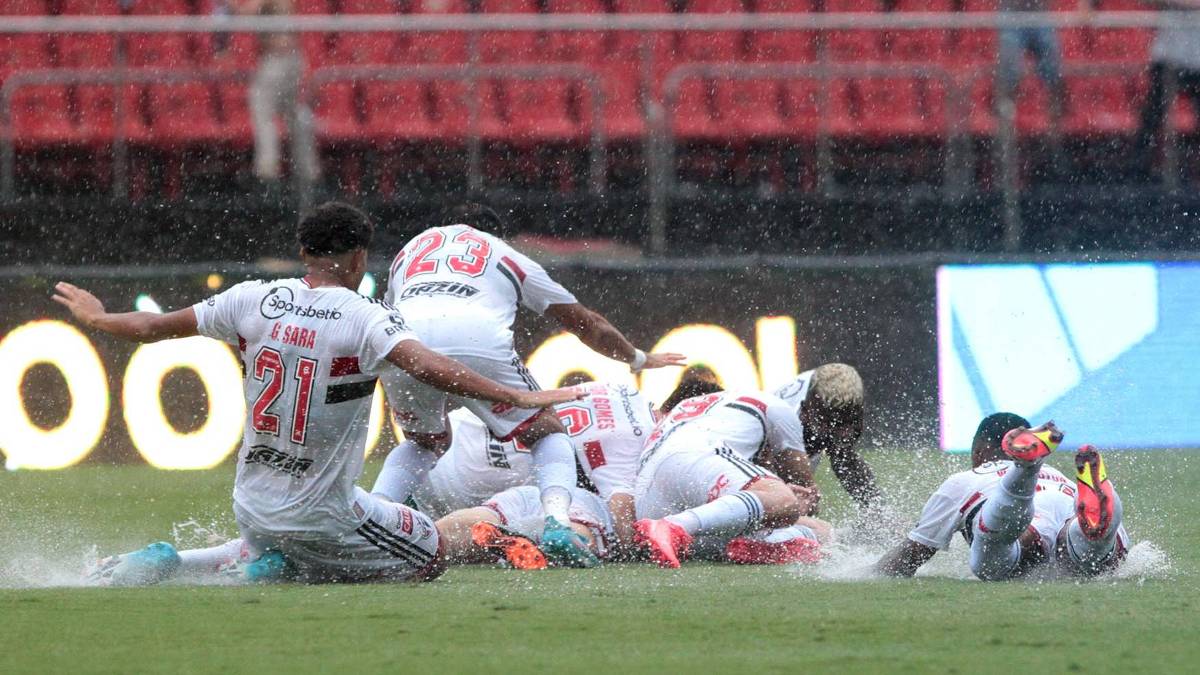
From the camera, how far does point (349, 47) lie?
14.3m

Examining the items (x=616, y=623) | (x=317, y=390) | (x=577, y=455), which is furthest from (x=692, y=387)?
(x=616, y=623)

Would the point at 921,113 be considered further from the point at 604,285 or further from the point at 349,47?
the point at 349,47

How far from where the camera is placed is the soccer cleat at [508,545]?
7.24m

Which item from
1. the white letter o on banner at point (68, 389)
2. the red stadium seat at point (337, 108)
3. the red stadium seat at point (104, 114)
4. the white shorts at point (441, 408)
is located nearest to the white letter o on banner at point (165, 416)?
the white letter o on banner at point (68, 389)

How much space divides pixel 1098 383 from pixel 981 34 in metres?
3.82

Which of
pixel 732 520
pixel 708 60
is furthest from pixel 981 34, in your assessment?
pixel 732 520

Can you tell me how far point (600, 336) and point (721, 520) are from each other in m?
1.41

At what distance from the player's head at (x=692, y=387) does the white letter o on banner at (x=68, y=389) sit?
4185 millimetres

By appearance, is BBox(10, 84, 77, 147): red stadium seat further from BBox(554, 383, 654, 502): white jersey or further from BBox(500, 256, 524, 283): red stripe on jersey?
BBox(554, 383, 654, 502): white jersey

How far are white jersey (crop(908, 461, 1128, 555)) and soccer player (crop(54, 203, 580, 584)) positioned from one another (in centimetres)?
144

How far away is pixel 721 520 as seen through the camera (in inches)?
290

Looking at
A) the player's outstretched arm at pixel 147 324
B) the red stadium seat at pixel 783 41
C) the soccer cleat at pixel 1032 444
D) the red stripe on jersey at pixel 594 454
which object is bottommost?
the red stripe on jersey at pixel 594 454

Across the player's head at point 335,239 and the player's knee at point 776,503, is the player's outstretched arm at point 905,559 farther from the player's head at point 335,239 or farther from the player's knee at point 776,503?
the player's head at point 335,239

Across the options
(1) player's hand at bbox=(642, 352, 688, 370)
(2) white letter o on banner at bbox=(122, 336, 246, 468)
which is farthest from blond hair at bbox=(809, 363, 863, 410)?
(2) white letter o on banner at bbox=(122, 336, 246, 468)
